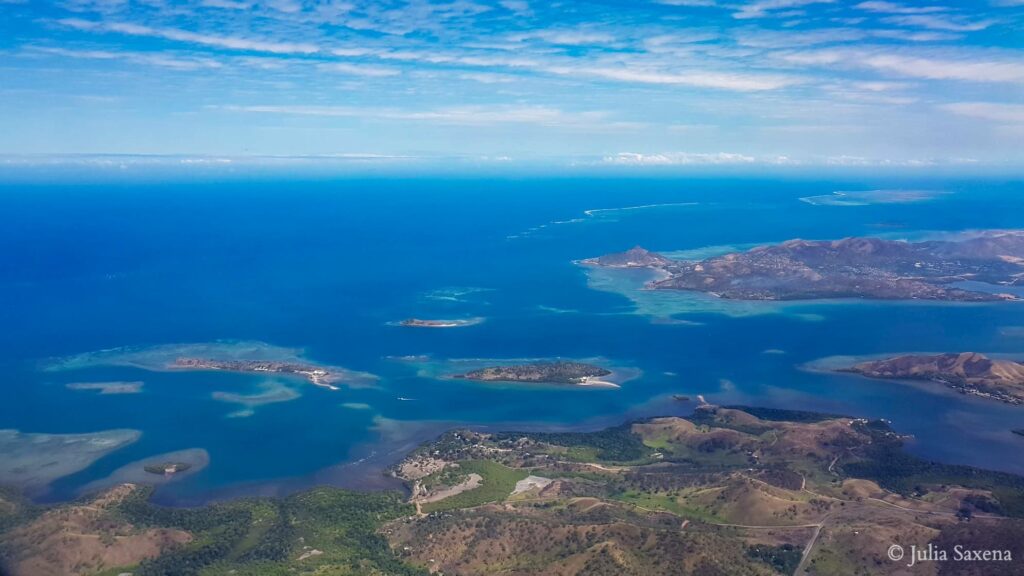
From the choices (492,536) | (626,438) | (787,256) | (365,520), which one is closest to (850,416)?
(626,438)

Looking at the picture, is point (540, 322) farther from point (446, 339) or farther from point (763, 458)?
point (763, 458)

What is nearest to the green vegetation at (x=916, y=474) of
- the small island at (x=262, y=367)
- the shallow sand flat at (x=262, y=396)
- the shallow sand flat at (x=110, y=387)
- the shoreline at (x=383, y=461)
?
the shoreline at (x=383, y=461)

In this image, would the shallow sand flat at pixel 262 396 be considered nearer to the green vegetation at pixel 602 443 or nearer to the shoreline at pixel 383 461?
the shoreline at pixel 383 461

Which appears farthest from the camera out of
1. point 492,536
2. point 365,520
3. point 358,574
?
point 365,520

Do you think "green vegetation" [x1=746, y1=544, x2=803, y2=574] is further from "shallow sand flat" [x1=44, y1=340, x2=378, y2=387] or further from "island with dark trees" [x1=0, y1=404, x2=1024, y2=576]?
"shallow sand flat" [x1=44, y1=340, x2=378, y2=387]

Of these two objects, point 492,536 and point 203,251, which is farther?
point 203,251

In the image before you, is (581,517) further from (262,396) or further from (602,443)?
(262,396)

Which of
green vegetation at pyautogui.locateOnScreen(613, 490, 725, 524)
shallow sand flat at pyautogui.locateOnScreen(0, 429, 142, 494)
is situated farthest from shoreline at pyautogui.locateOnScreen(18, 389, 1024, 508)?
green vegetation at pyautogui.locateOnScreen(613, 490, 725, 524)
